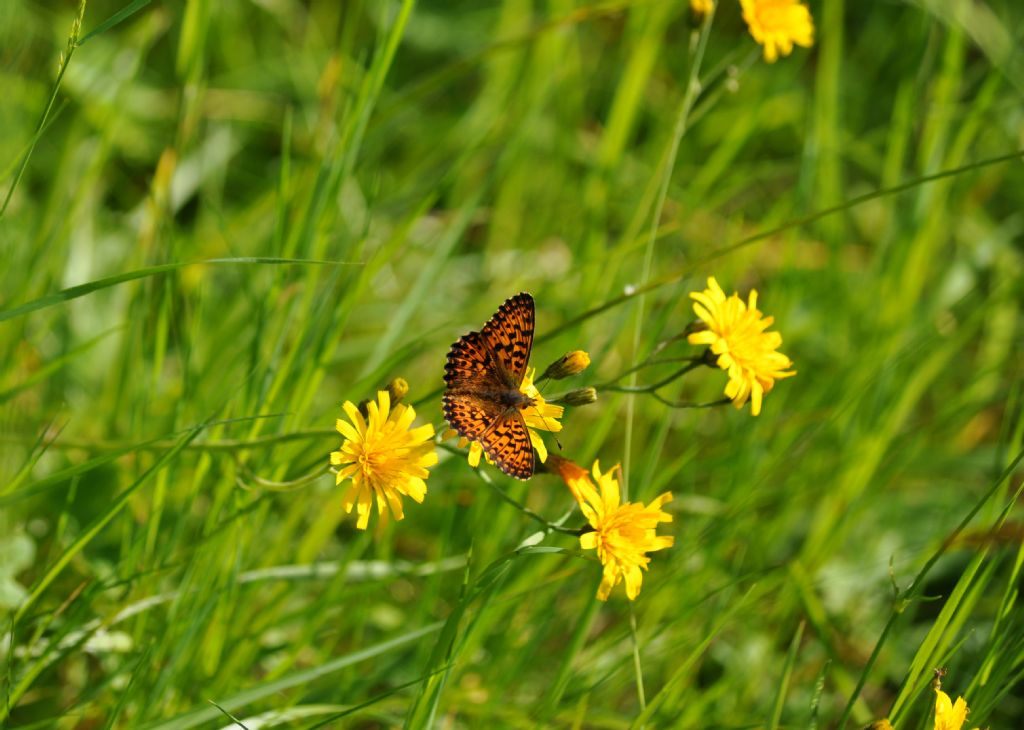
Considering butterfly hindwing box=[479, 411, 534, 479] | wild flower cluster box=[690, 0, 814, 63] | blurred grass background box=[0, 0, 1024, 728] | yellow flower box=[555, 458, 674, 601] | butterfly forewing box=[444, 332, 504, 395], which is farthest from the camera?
wild flower cluster box=[690, 0, 814, 63]

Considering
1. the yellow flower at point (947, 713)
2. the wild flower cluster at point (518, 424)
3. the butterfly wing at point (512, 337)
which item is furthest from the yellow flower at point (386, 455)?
the yellow flower at point (947, 713)

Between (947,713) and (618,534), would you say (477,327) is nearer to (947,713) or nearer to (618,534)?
(618,534)

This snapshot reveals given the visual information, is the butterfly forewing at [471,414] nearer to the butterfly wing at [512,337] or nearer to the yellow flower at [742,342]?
the butterfly wing at [512,337]

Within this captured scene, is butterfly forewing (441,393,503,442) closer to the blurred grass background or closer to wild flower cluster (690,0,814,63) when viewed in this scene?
the blurred grass background

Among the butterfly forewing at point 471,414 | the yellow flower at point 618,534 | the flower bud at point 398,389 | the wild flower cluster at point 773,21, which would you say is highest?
the wild flower cluster at point 773,21

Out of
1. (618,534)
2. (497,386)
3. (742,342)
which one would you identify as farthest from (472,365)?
(742,342)

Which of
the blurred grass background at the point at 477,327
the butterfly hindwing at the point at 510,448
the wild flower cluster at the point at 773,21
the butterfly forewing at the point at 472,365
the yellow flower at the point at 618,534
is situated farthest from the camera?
the wild flower cluster at the point at 773,21

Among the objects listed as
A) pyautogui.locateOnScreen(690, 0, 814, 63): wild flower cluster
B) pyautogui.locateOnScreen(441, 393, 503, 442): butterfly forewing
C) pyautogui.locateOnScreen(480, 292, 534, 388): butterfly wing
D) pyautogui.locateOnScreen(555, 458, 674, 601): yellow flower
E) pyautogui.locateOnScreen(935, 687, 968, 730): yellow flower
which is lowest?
pyautogui.locateOnScreen(935, 687, 968, 730): yellow flower

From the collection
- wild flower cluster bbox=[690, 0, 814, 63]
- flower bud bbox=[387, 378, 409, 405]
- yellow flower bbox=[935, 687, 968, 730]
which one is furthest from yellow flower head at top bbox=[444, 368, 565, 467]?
wild flower cluster bbox=[690, 0, 814, 63]
